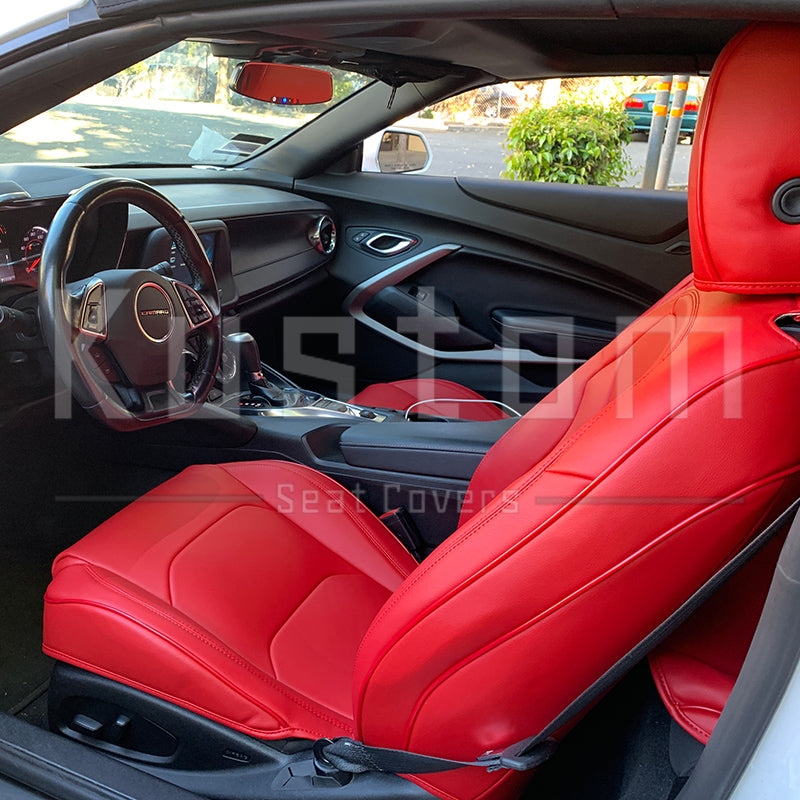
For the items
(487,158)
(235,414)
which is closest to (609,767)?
(235,414)

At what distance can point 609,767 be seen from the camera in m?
1.03

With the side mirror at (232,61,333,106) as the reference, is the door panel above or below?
below

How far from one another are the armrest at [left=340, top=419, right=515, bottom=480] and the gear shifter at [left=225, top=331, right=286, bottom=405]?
0.36 metres

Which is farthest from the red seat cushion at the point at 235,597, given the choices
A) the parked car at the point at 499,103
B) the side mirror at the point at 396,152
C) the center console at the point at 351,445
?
the parked car at the point at 499,103

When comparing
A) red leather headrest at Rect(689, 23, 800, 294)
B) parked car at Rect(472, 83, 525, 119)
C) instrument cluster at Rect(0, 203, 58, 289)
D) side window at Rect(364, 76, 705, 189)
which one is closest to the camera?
red leather headrest at Rect(689, 23, 800, 294)

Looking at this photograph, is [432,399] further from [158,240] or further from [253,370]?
[158,240]

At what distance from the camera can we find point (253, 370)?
2.09m

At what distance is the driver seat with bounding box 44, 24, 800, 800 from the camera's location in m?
0.74

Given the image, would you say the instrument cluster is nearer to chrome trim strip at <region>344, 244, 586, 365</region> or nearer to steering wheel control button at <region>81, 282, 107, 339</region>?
steering wheel control button at <region>81, 282, 107, 339</region>

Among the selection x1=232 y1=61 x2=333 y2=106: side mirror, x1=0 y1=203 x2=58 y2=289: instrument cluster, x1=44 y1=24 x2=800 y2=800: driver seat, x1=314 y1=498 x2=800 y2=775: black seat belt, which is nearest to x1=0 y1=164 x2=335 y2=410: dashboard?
x1=0 y1=203 x2=58 y2=289: instrument cluster

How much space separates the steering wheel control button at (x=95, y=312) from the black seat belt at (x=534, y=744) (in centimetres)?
82

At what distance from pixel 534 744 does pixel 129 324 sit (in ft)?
3.37

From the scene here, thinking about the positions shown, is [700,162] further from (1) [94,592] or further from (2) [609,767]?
(1) [94,592]

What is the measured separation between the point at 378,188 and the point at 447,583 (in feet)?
7.26
